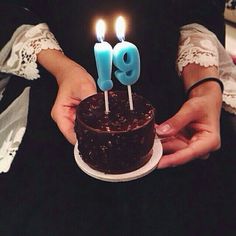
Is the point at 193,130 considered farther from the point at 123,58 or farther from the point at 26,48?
the point at 26,48

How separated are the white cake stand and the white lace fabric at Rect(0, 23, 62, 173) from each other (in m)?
0.18

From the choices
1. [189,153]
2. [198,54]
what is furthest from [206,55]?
[189,153]

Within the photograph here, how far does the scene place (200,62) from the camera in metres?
0.96

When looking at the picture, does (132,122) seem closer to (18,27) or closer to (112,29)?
(112,29)

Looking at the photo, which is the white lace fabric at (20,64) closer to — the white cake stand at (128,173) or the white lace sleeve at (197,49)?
the white cake stand at (128,173)

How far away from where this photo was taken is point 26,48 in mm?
993

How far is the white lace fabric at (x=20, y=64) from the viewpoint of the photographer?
868mm

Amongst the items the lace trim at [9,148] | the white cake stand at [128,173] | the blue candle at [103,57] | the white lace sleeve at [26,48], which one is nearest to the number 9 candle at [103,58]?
the blue candle at [103,57]

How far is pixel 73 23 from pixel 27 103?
9.0 inches

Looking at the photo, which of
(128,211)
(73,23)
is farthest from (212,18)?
(128,211)

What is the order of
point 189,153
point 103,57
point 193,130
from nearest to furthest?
point 103,57, point 189,153, point 193,130

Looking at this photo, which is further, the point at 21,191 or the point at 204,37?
A: the point at 204,37

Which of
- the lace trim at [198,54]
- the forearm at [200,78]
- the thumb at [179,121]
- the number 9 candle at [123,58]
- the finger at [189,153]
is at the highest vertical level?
the number 9 candle at [123,58]

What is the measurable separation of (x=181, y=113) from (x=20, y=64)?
1.38 ft
